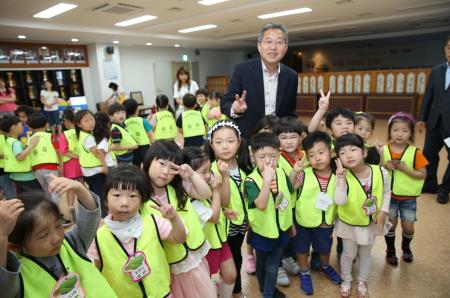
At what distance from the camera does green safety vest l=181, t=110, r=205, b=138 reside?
12.4ft

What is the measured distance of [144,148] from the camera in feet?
11.6

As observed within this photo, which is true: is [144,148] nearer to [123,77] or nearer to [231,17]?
[231,17]

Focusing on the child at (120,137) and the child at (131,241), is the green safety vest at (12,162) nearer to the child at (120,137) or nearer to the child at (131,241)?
the child at (120,137)

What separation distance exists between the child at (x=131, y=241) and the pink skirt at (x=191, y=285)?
0.14m

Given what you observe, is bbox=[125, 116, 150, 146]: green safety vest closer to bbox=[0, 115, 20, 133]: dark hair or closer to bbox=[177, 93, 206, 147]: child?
bbox=[177, 93, 206, 147]: child

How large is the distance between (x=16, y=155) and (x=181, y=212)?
2323mm

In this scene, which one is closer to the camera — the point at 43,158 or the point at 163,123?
the point at 43,158

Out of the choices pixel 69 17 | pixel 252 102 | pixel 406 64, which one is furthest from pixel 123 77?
pixel 406 64

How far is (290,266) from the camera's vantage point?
2.09 m

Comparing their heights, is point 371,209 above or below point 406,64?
below

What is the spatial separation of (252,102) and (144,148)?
73.3 inches

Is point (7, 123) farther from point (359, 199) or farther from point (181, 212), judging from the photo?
point (359, 199)

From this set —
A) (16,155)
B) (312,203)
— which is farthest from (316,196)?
(16,155)

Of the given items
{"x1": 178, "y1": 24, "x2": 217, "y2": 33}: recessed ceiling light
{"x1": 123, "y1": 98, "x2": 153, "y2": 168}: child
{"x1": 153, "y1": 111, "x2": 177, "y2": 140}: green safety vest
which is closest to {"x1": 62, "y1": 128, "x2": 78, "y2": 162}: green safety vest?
{"x1": 123, "y1": 98, "x2": 153, "y2": 168}: child
